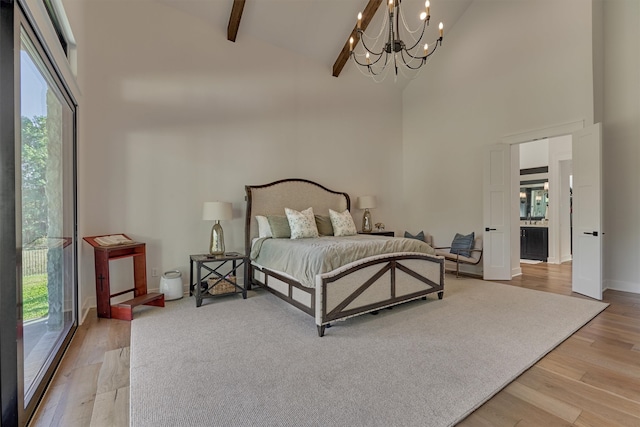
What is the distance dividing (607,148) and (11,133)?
21.9ft

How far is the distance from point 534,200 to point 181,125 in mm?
8417

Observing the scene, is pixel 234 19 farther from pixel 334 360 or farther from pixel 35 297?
pixel 334 360

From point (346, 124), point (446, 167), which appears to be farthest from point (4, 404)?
point (446, 167)

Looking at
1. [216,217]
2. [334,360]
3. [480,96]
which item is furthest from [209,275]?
[480,96]

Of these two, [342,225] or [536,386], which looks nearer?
[536,386]

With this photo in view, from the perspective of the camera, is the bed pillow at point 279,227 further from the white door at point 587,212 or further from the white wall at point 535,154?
the white wall at point 535,154

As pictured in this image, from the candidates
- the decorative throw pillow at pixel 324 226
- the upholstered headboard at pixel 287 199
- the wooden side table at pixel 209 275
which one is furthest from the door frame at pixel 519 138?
the wooden side table at pixel 209 275

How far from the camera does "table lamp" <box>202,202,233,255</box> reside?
4.04 metres

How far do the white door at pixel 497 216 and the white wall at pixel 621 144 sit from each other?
4.18 feet

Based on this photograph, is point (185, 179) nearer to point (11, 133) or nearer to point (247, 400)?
point (11, 133)

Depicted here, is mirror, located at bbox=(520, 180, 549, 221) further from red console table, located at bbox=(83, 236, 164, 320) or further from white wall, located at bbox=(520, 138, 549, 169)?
red console table, located at bbox=(83, 236, 164, 320)

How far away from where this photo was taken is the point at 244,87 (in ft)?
15.9

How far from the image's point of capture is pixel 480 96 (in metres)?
5.58

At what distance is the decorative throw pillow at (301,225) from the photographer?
4.36m
